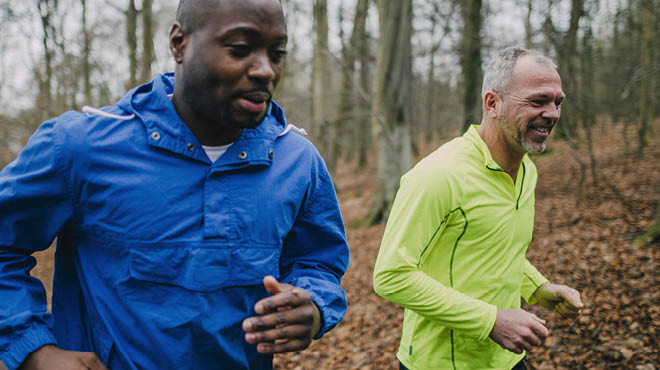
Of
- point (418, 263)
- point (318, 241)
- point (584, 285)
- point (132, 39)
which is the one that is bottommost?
point (584, 285)

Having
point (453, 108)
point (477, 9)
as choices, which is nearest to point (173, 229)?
point (477, 9)

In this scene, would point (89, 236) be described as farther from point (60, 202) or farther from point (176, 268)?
point (176, 268)

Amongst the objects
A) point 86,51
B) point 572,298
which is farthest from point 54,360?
point 86,51

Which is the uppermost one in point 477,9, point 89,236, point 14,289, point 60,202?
point 477,9

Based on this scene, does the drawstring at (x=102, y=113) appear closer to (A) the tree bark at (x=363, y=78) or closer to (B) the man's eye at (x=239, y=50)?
Answer: (B) the man's eye at (x=239, y=50)

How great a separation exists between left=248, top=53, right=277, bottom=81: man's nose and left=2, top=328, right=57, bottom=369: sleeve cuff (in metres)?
1.03

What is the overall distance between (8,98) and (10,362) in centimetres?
1445

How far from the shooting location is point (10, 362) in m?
1.34

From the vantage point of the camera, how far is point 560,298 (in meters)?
2.52

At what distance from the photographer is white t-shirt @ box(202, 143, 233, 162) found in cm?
166

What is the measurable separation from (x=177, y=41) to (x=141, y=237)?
2.24 feet

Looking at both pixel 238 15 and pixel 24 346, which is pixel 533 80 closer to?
pixel 238 15

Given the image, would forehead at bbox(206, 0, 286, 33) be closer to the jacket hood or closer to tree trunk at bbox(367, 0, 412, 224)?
the jacket hood

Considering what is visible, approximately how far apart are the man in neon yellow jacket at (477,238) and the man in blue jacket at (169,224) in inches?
26.5
